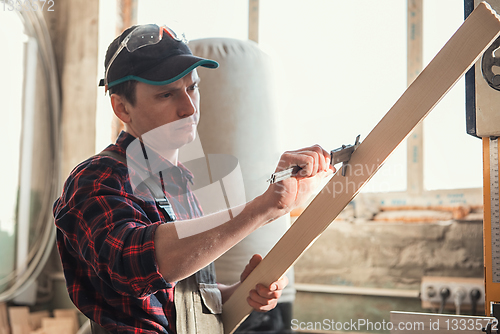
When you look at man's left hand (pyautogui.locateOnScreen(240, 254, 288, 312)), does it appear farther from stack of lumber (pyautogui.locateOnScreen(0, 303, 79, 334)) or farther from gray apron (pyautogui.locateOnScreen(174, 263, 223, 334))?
stack of lumber (pyautogui.locateOnScreen(0, 303, 79, 334))

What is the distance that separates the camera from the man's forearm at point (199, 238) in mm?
594

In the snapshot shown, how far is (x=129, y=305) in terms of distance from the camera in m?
0.72

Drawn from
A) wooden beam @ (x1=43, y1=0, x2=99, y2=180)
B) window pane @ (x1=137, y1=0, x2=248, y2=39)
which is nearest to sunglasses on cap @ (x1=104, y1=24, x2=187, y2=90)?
window pane @ (x1=137, y1=0, x2=248, y2=39)

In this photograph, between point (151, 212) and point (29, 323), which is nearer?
point (151, 212)

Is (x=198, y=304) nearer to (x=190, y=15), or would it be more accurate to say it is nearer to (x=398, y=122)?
(x=398, y=122)

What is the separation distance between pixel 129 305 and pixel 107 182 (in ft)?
0.78

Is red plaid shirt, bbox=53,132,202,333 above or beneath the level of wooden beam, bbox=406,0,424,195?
beneath

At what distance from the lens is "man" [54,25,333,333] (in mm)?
600

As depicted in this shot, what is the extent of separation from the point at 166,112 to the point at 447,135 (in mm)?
1517

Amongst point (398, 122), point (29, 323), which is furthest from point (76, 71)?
point (398, 122)

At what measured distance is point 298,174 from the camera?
0.63 metres

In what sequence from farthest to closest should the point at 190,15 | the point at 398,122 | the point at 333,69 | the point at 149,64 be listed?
the point at 333,69
the point at 190,15
the point at 149,64
the point at 398,122

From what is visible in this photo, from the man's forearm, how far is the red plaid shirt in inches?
0.6

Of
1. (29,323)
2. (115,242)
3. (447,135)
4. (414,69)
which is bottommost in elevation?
(29,323)
